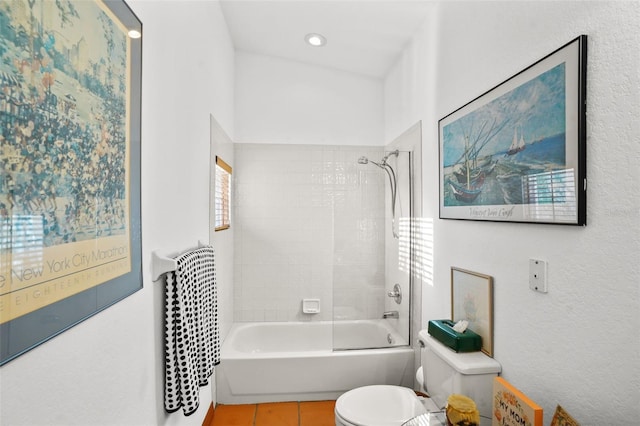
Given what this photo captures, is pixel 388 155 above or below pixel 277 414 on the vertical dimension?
above

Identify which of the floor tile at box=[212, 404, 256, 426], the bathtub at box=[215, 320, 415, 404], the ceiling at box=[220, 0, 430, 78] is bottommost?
the floor tile at box=[212, 404, 256, 426]

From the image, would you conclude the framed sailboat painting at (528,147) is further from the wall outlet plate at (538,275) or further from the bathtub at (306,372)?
the bathtub at (306,372)

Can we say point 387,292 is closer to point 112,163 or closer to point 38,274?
point 112,163

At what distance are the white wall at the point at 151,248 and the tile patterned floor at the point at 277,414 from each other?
24 cm

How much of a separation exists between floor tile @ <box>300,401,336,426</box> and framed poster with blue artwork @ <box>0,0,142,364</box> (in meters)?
1.76

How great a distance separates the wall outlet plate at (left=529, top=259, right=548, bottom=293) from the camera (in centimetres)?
131

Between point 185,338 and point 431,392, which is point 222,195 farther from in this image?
point 431,392

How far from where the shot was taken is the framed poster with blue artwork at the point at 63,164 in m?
0.68

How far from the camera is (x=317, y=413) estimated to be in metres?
2.49

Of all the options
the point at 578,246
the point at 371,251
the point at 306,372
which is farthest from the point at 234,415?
the point at 578,246

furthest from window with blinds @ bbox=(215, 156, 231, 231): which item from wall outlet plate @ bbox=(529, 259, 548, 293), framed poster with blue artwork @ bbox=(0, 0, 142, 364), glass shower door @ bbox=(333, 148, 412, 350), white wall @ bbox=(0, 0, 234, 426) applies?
Result: wall outlet plate @ bbox=(529, 259, 548, 293)

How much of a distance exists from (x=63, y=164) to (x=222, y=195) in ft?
6.37

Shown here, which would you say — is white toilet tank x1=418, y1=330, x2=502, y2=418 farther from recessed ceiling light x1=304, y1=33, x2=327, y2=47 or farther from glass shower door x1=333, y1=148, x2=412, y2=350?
recessed ceiling light x1=304, y1=33, x2=327, y2=47

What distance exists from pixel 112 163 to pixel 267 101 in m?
2.49
